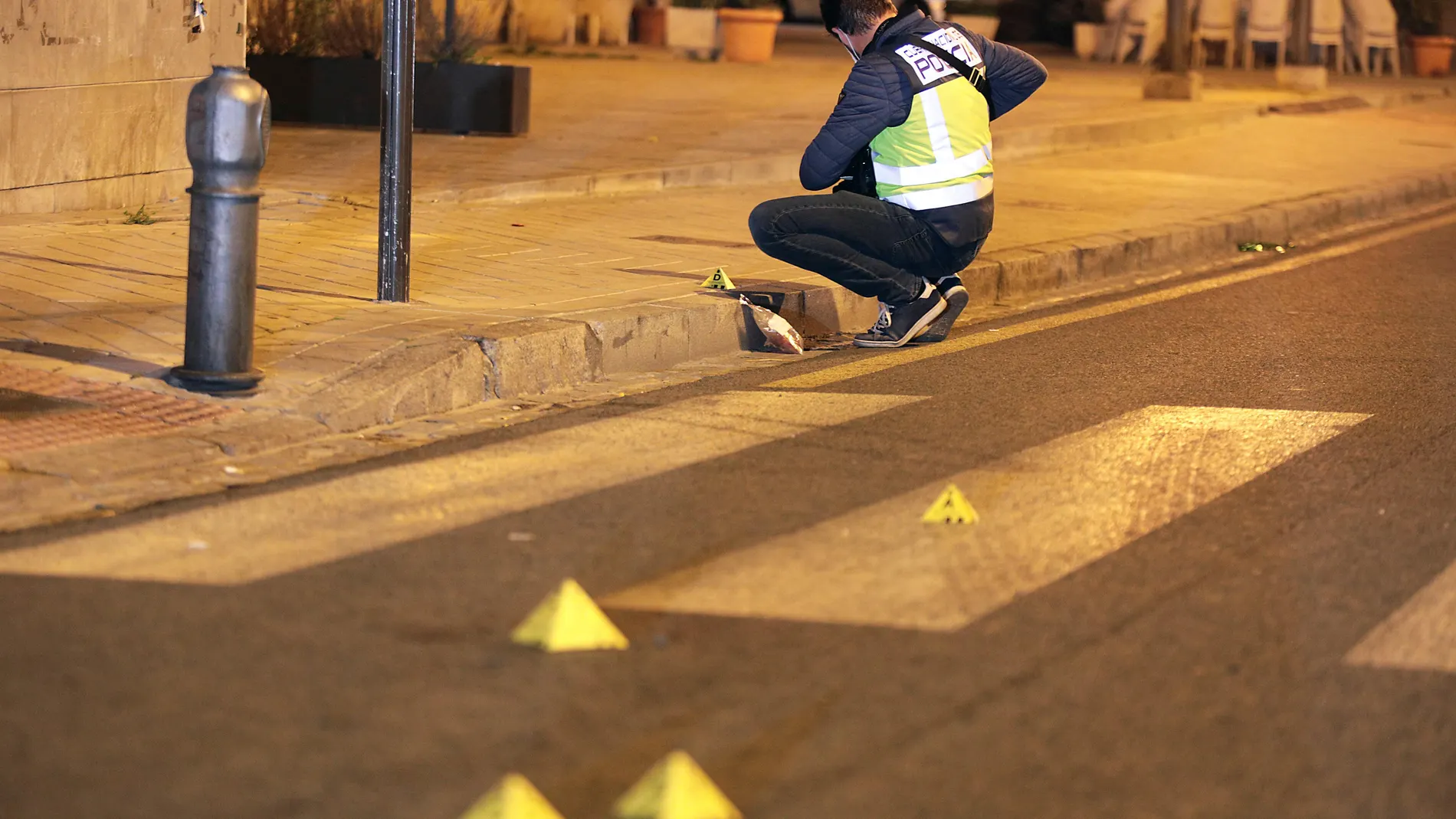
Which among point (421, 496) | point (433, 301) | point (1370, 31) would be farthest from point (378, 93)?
point (1370, 31)

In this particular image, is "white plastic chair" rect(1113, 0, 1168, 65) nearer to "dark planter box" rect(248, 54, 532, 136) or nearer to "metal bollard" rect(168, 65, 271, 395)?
"dark planter box" rect(248, 54, 532, 136)

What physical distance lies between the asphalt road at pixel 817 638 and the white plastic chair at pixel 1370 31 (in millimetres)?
23422

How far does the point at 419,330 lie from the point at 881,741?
344cm

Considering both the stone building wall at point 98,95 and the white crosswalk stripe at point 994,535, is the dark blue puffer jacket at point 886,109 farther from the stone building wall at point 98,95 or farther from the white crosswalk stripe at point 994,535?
the stone building wall at point 98,95

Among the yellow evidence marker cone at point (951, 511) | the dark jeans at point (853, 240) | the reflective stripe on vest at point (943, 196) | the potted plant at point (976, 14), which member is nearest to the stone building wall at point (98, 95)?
the dark jeans at point (853, 240)

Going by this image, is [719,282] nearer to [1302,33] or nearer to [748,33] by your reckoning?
[748,33]

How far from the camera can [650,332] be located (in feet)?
23.0

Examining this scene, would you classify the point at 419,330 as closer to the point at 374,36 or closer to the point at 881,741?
the point at 881,741

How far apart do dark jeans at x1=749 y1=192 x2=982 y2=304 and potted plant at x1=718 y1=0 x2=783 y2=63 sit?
55.5 ft

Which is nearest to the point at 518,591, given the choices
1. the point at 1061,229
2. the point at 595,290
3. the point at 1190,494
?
the point at 1190,494

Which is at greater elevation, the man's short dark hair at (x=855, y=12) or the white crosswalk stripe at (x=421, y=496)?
the man's short dark hair at (x=855, y=12)

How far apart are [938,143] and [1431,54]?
2358 centimetres

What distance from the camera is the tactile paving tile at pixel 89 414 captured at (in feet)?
16.8

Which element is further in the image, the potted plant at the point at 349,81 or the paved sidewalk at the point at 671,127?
the potted plant at the point at 349,81
